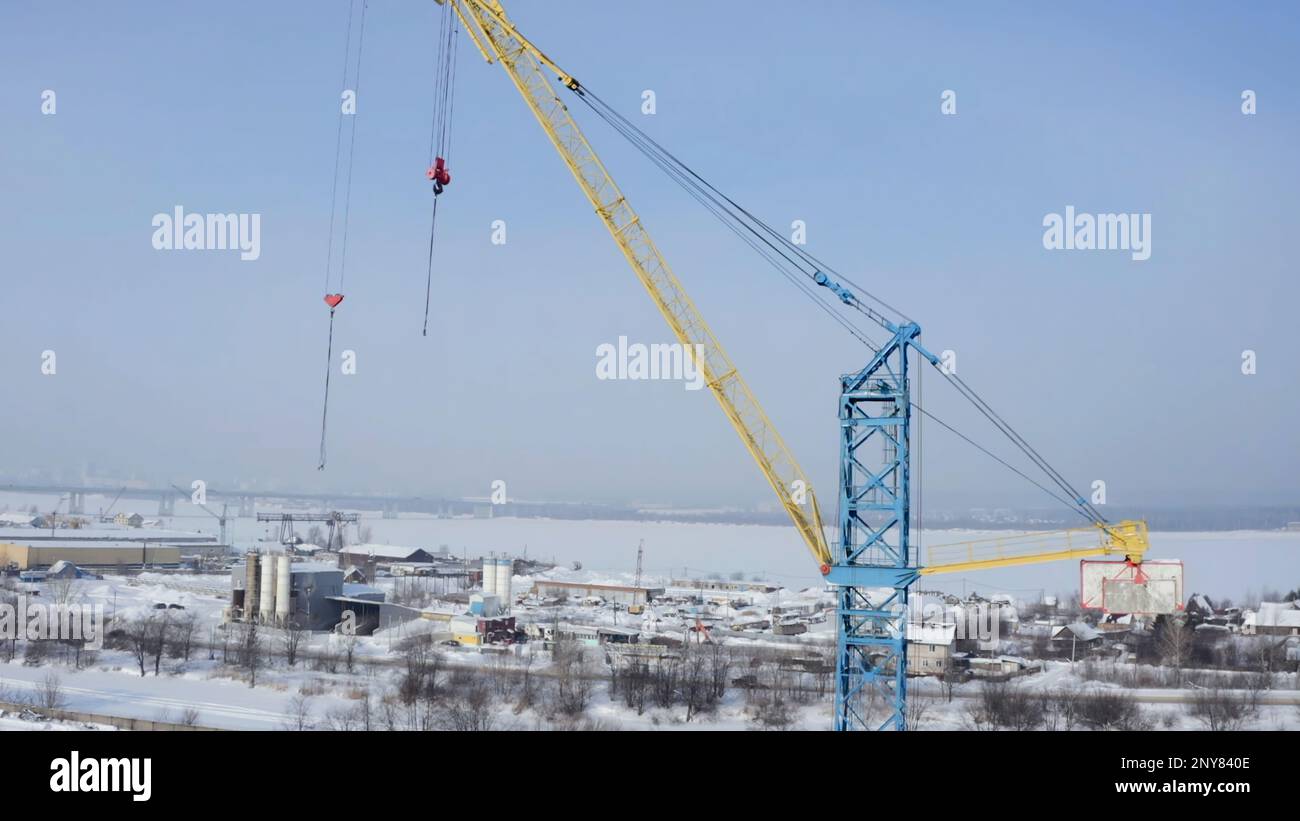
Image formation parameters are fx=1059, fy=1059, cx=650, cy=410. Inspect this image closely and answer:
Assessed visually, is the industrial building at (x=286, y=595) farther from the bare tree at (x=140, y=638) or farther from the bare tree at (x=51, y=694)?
the bare tree at (x=51, y=694)

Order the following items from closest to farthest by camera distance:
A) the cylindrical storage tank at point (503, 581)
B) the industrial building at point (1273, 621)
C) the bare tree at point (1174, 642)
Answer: the bare tree at point (1174, 642)
the industrial building at point (1273, 621)
the cylindrical storage tank at point (503, 581)

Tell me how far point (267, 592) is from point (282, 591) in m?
0.88

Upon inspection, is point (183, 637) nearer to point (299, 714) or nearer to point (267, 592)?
point (267, 592)

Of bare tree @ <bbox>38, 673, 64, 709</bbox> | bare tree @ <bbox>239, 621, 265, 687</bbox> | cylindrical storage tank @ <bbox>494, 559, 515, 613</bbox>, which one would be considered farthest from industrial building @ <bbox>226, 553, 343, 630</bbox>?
bare tree @ <bbox>38, 673, 64, 709</bbox>

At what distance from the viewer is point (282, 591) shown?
138ft

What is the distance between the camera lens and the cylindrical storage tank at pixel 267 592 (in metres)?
42.2

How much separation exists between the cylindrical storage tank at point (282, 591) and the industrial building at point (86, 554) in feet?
81.9

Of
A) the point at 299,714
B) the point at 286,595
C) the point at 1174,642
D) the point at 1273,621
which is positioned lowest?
the point at 299,714

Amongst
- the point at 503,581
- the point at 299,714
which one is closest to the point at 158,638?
the point at 299,714

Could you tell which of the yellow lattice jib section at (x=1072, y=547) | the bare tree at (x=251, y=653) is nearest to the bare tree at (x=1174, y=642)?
the yellow lattice jib section at (x=1072, y=547)

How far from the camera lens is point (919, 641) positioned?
34.9 m
